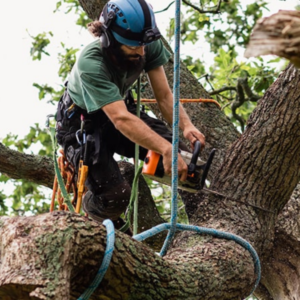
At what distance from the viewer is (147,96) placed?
465 cm

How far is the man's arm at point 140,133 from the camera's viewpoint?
3424 millimetres

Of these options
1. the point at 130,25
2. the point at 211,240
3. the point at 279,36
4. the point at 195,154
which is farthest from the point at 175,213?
the point at 279,36

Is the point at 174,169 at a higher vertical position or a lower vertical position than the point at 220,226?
higher

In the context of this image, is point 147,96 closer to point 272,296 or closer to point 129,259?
point 272,296

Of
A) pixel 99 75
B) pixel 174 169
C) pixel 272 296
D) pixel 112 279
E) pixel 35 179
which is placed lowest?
pixel 272 296

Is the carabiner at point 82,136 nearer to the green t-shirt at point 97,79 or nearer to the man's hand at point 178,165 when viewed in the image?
the green t-shirt at point 97,79

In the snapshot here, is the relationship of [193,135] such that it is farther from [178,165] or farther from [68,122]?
[68,122]

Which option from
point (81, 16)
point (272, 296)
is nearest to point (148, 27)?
point (272, 296)

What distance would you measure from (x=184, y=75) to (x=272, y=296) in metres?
1.58

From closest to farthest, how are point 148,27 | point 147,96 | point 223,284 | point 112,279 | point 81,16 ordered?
point 112,279 < point 223,284 < point 148,27 < point 147,96 < point 81,16

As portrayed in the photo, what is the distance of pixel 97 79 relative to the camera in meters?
3.58

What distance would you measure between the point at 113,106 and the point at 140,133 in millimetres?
206

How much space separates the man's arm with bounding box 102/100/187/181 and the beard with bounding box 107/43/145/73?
0.94 ft

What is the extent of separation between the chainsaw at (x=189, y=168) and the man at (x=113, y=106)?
7 centimetres
